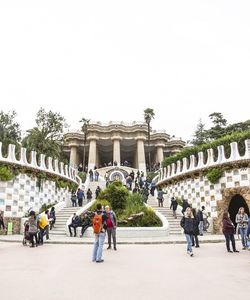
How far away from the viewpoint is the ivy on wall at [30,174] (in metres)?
16.4

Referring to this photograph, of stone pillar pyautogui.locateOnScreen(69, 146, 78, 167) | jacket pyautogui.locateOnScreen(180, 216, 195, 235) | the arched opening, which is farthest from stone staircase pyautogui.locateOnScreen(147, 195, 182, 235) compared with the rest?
stone pillar pyautogui.locateOnScreen(69, 146, 78, 167)

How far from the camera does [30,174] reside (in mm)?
18594

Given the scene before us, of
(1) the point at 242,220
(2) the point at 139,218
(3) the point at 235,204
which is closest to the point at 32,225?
(2) the point at 139,218

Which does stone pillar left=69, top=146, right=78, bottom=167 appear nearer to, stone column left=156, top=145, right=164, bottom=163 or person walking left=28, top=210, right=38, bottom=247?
stone column left=156, top=145, right=164, bottom=163

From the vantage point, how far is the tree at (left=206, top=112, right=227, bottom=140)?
1535 inches

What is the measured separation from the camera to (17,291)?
15.0 feet

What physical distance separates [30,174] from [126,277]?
1429 cm

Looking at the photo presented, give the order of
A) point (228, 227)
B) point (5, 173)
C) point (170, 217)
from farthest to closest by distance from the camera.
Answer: point (170, 217) < point (5, 173) < point (228, 227)

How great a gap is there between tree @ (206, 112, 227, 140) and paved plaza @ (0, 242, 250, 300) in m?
32.4

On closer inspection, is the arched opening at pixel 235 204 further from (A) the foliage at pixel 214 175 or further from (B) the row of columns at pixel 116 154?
(B) the row of columns at pixel 116 154

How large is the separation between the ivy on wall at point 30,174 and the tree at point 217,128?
73.2ft

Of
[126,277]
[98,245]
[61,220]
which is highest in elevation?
[61,220]

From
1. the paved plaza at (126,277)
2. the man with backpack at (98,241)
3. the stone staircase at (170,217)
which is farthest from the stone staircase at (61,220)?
the man with backpack at (98,241)

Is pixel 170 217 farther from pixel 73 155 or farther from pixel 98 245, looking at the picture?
pixel 73 155
